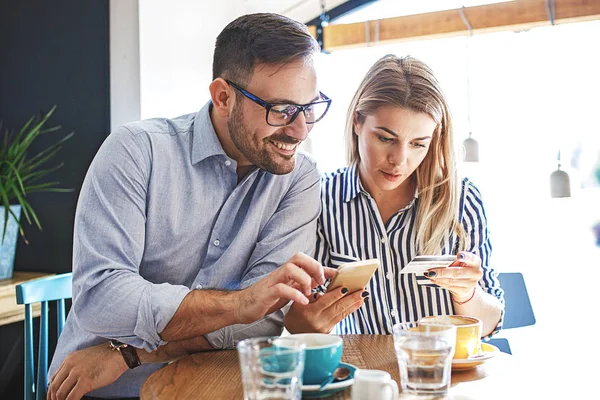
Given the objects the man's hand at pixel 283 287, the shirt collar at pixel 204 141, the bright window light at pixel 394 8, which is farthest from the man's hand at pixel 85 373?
the bright window light at pixel 394 8

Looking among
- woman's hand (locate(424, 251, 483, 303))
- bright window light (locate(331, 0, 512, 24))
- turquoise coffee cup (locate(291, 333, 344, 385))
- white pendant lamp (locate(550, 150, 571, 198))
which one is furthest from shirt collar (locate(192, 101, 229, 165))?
bright window light (locate(331, 0, 512, 24))

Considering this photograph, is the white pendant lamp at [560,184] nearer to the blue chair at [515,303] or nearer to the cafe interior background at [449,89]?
the cafe interior background at [449,89]

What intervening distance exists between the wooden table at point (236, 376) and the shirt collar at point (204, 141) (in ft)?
1.79

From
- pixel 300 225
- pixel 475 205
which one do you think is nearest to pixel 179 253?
pixel 300 225

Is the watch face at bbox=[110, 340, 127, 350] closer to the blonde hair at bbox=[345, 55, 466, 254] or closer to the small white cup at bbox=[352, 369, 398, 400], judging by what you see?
the small white cup at bbox=[352, 369, 398, 400]

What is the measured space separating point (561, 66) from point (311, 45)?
7.72 feet

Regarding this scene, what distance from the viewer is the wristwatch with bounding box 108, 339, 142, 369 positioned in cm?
162

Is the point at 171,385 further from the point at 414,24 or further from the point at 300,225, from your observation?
the point at 414,24

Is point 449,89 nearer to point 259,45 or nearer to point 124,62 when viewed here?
point 124,62

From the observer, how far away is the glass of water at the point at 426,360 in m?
1.13

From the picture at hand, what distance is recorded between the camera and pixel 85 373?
161cm

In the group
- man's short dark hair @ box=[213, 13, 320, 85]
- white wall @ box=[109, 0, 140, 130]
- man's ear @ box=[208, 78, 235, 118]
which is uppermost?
white wall @ box=[109, 0, 140, 130]

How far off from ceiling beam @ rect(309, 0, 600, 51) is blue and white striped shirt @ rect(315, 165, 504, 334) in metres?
1.18

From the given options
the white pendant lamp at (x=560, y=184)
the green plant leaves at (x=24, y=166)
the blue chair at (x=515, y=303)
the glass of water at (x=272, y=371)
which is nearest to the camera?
the glass of water at (x=272, y=371)
